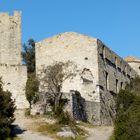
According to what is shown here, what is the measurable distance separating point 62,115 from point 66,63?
9.96 m

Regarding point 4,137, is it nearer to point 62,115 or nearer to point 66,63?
point 62,115

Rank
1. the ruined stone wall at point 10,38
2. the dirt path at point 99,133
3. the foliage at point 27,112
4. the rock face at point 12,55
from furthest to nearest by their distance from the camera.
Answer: the ruined stone wall at point 10,38, the rock face at point 12,55, the foliage at point 27,112, the dirt path at point 99,133

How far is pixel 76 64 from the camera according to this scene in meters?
60.9

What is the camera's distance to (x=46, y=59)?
6228cm

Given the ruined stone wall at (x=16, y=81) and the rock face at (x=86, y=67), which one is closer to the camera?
the ruined stone wall at (x=16, y=81)

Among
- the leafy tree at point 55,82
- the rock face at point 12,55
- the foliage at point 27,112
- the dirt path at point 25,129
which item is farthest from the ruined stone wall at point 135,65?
the dirt path at point 25,129

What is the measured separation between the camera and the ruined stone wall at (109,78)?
61.7 meters

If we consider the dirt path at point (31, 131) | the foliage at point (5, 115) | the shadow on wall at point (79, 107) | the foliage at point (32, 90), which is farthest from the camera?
the shadow on wall at point (79, 107)

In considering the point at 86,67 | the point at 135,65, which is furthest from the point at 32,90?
the point at 135,65

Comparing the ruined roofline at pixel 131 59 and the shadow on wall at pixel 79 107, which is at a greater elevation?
the ruined roofline at pixel 131 59

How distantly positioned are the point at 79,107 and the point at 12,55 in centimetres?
1106

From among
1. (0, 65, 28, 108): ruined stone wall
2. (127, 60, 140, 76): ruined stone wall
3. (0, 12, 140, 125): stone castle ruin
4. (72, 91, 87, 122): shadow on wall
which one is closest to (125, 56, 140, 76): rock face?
(127, 60, 140, 76): ruined stone wall

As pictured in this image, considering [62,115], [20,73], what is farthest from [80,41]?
[62,115]

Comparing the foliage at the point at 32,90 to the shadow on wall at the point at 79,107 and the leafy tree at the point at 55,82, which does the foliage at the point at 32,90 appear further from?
the shadow on wall at the point at 79,107
